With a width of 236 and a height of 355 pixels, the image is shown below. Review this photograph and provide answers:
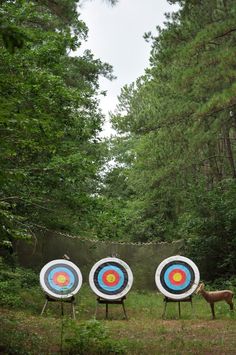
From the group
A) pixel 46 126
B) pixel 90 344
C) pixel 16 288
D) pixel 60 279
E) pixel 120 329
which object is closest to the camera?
pixel 90 344

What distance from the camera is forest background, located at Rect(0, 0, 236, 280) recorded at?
6.67m

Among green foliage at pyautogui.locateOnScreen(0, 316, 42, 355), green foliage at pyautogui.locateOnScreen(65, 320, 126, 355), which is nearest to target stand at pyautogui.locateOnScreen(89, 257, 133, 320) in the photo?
green foliage at pyautogui.locateOnScreen(0, 316, 42, 355)

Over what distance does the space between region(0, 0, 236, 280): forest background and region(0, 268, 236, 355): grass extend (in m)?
1.16

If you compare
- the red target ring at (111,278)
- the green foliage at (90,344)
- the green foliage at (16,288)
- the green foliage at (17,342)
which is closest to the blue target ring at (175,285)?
the red target ring at (111,278)

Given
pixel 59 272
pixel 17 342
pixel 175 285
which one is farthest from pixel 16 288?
→ pixel 17 342

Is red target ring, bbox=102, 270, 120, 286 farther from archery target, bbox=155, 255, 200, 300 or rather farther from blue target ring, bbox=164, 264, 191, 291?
blue target ring, bbox=164, 264, 191, 291

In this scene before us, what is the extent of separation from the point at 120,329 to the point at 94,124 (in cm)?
491

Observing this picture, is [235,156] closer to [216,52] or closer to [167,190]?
[167,190]

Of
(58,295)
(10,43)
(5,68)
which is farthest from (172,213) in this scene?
(10,43)

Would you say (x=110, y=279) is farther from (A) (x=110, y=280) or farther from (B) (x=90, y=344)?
(B) (x=90, y=344)

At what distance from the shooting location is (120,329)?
725 centimetres

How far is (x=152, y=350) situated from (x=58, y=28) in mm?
9318

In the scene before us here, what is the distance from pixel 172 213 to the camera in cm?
2077

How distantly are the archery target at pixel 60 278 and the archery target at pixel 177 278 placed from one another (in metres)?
1.66
